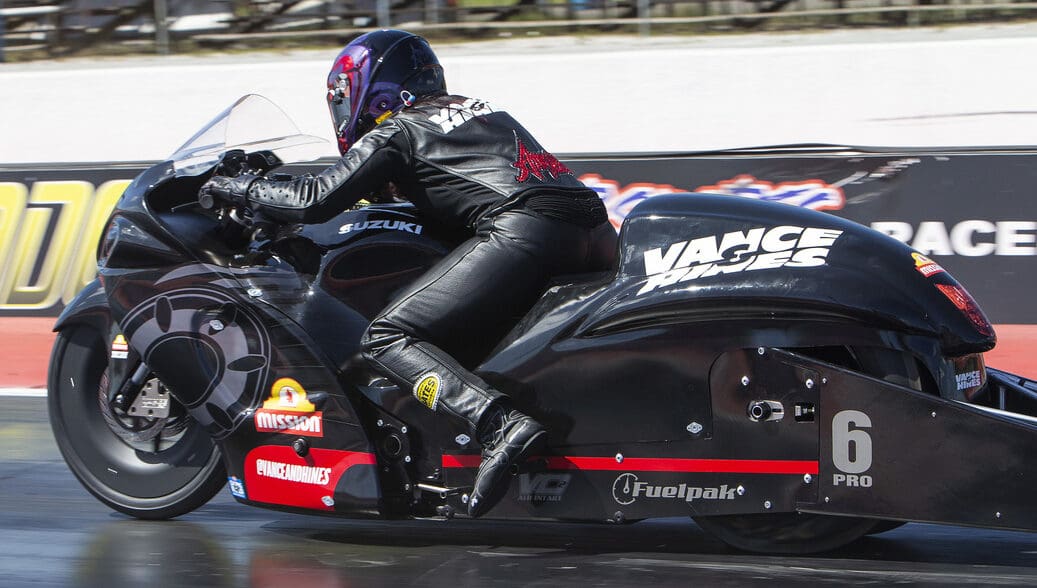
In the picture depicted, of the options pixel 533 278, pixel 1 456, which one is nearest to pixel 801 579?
pixel 533 278

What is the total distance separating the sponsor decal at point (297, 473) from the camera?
4402 millimetres

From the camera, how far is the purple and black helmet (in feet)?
14.4

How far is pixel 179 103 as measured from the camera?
1316cm

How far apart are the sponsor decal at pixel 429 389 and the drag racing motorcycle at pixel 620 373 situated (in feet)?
0.47

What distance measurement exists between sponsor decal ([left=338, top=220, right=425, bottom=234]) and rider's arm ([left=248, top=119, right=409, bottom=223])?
0.21m

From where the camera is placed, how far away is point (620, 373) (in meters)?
4.09

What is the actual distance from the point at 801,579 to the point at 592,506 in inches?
26.3

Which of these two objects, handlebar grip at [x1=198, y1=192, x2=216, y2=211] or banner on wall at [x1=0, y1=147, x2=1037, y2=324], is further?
banner on wall at [x1=0, y1=147, x2=1037, y2=324]

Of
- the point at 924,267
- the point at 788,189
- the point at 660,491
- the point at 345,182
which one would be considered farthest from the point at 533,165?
the point at 788,189

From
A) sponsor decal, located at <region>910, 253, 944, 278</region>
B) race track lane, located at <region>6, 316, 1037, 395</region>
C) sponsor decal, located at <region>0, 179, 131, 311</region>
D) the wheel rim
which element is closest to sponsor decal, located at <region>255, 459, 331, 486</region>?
the wheel rim

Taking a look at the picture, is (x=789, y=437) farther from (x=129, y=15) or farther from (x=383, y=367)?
(x=129, y=15)

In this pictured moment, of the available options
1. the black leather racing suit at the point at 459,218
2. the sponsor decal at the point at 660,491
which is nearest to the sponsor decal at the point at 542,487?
the sponsor decal at the point at 660,491

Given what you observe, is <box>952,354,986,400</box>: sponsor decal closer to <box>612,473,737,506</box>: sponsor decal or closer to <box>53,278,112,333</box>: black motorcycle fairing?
<box>612,473,737,506</box>: sponsor decal

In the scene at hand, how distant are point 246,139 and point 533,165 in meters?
1.14
